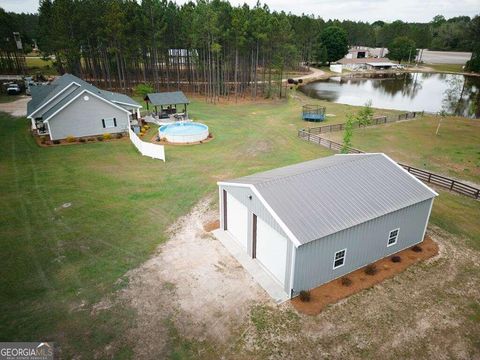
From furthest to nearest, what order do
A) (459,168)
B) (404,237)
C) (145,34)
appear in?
(145,34) < (459,168) < (404,237)

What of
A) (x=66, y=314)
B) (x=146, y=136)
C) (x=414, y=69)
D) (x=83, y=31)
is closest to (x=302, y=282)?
(x=66, y=314)

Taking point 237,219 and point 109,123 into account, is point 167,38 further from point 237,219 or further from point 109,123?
point 237,219

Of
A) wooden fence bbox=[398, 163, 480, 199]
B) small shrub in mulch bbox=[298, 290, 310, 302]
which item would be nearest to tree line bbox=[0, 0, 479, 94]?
wooden fence bbox=[398, 163, 480, 199]

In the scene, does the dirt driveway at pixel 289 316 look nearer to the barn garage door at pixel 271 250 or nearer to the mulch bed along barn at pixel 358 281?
the mulch bed along barn at pixel 358 281

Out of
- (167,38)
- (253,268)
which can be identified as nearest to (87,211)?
(253,268)

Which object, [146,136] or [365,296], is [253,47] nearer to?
[146,136]

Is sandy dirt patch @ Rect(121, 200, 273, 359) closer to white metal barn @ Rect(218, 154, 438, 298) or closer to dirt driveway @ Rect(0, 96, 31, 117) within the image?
white metal barn @ Rect(218, 154, 438, 298)
